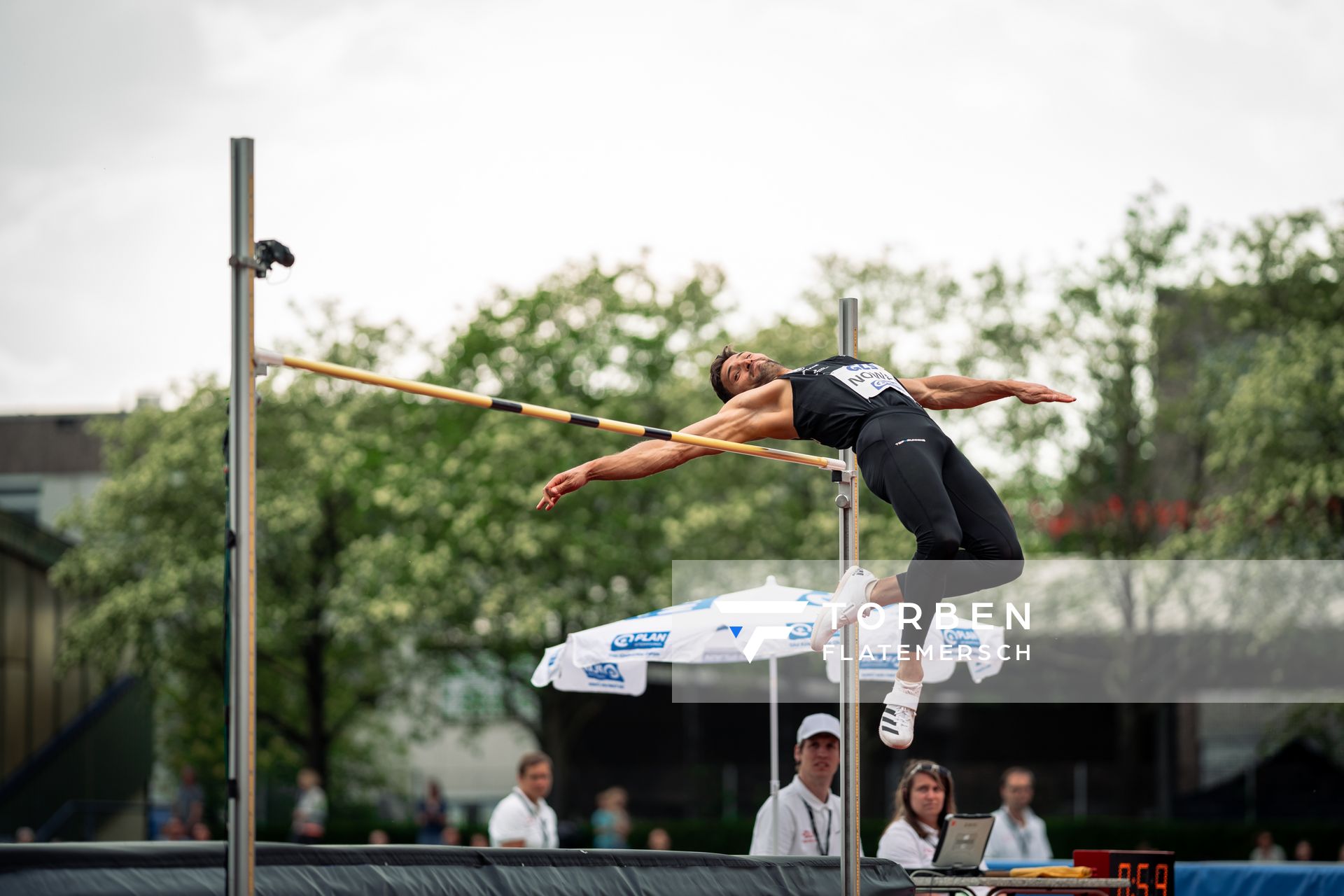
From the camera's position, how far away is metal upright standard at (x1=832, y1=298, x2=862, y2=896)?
6559 millimetres

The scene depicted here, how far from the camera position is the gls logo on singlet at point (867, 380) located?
21.1 ft

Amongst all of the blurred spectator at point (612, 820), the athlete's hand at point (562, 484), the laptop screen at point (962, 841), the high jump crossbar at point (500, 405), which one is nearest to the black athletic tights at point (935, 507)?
the high jump crossbar at point (500, 405)

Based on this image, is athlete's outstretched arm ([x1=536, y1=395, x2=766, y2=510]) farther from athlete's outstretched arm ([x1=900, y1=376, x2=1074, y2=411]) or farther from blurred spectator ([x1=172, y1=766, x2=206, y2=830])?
blurred spectator ([x1=172, y1=766, x2=206, y2=830])

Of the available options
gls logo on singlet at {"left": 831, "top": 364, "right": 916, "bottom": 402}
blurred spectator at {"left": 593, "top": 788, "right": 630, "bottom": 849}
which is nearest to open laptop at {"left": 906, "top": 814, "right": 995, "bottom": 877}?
gls logo on singlet at {"left": 831, "top": 364, "right": 916, "bottom": 402}

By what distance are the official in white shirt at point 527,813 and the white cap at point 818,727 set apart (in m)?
1.58

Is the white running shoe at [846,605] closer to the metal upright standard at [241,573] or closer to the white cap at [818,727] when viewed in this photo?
the white cap at [818,727]

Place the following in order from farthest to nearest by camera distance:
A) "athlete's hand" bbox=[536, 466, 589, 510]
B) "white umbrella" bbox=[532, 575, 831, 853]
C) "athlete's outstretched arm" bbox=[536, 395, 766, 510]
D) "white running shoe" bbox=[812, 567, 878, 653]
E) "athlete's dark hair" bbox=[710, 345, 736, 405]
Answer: "white umbrella" bbox=[532, 575, 831, 853] → "athlete's dark hair" bbox=[710, 345, 736, 405] → "white running shoe" bbox=[812, 567, 878, 653] → "athlete's outstretched arm" bbox=[536, 395, 766, 510] → "athlete's hand" bbox=[536, 466, 589, 510]

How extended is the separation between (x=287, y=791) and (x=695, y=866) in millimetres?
25072

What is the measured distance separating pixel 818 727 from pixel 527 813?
191 cm

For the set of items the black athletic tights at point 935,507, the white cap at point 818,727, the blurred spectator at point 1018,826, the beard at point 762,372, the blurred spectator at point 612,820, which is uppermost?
the beard at point 762,372

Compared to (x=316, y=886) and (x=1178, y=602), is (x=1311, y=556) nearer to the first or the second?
(x=1178, y=602)

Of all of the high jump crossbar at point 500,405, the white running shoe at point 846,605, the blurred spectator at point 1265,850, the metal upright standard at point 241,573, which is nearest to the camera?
the metal upright standard at point 241,573

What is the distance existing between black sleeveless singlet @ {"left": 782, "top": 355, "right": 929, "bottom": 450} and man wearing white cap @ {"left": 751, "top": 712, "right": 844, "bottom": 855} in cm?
269

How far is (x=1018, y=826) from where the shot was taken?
1041cm
